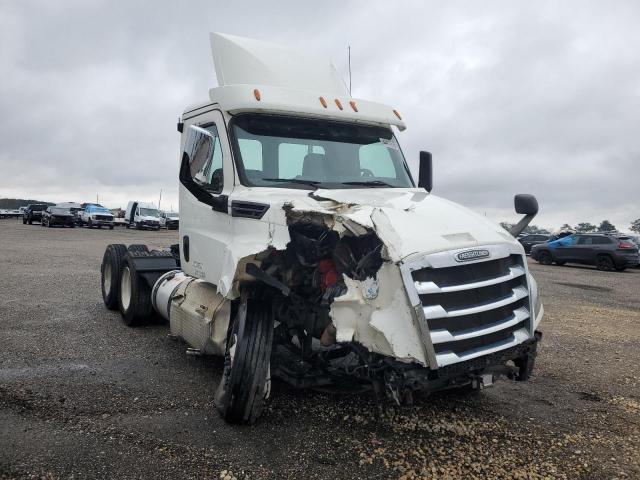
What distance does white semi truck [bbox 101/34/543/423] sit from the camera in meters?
3.43

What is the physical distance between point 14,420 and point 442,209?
3.79m

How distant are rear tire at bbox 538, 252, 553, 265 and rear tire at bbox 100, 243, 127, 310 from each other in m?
20.5

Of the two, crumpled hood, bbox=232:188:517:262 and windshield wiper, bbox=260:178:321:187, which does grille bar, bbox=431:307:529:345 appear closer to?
crumpled hood, bbox=232:188:517:262

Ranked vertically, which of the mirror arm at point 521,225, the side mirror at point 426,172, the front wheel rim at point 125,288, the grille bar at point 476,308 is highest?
the side mirror at point 426,172

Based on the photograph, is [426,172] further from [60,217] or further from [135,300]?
[60,217]

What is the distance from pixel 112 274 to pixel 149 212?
35848 millimetres

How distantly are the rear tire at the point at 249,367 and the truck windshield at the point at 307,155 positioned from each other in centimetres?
123

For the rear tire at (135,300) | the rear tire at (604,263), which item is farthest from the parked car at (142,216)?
the rear tire at (135,300)

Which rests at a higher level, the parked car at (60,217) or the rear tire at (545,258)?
the parked car at (60,217)

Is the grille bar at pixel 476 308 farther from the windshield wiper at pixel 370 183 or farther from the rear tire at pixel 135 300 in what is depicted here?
the rear tire at pixel 135 300

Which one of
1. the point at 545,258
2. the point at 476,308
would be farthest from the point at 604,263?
the point at 476,308

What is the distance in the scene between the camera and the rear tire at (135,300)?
23.1 feet

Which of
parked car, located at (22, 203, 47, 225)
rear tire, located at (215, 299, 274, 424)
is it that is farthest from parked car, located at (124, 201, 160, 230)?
rear tire, located at (215, 299, 274, 424)

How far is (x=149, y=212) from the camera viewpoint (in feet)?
138
